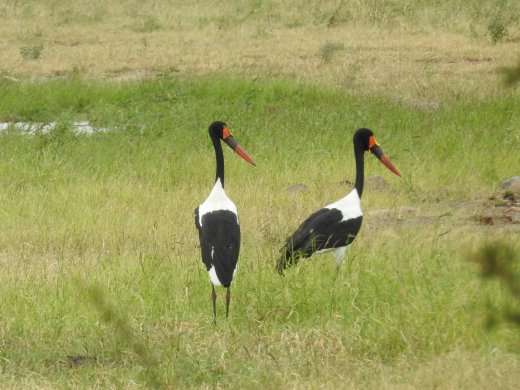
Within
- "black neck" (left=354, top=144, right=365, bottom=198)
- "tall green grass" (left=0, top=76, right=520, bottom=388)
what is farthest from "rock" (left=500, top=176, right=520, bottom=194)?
"black neck" (left=354, top=144, right=365, bottom=198)

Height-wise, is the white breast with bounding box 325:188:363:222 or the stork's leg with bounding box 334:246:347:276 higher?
the white breast with bounding box 325:188:363:222

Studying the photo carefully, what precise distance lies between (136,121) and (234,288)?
6.53 meters

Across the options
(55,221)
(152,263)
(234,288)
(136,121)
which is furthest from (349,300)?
(136,121)

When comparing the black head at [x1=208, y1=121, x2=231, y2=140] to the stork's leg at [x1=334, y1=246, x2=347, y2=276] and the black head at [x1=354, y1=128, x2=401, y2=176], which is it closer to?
the black head at [x1=354, y1=128, x2=401, y2=176]

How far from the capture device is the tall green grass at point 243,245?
4.65 m

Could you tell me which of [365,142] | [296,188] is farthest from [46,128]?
[365,142]

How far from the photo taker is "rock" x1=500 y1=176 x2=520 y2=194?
8.76 m

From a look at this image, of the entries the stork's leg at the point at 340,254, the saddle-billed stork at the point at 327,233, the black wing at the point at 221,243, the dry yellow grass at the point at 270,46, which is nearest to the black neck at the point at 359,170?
the saddle-billed stork at the point at 327,233

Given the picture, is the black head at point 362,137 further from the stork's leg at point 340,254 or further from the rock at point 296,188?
the rock at point 296,188

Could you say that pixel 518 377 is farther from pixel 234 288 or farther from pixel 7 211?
pixel 7 211

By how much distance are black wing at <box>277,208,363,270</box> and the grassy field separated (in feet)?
0.41

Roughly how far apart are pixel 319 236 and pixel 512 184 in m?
3.17

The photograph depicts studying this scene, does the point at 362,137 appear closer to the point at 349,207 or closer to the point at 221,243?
the point at 349,207

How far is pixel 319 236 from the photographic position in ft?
20.3
